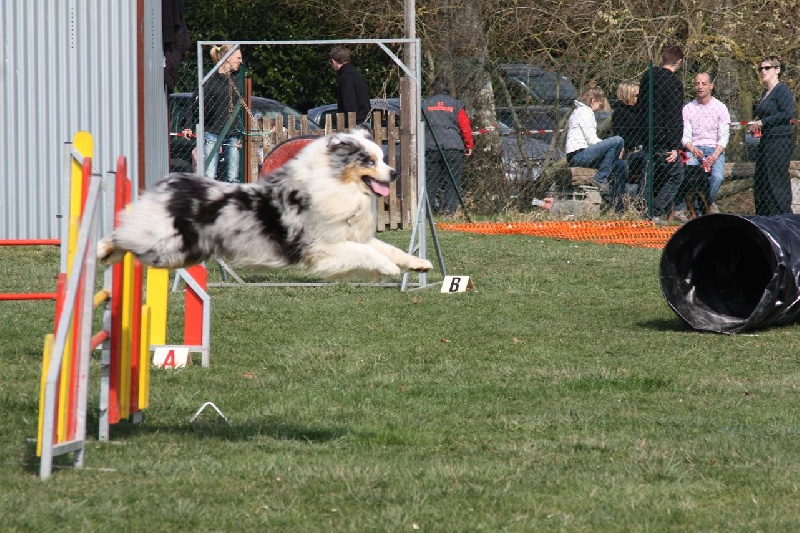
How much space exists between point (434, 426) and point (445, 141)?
1065 centimetres

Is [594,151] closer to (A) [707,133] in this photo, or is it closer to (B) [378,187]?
(A) [707,133]

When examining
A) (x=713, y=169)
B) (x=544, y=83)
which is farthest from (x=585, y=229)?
(x=544, y=83)

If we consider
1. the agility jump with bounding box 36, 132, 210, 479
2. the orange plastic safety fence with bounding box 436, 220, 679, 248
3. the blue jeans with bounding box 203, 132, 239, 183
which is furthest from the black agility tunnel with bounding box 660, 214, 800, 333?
the blue jeans with bounding box 203, 132, 239, 183

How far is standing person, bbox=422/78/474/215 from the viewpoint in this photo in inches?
651

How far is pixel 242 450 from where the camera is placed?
221 inches

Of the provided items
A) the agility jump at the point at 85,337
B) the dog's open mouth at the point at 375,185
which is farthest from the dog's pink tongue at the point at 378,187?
the agility jump at the point at 85,337

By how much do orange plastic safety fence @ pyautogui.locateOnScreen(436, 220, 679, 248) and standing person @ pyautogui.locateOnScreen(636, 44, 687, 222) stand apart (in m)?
0.53

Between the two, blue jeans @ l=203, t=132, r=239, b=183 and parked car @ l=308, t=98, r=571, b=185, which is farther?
parked car @ l=308, t=98, r=571, b=185

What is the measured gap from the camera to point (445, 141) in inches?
651

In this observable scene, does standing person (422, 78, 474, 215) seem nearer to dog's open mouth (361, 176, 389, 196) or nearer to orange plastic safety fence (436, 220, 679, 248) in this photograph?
orange plastic safety fence (436, 220, 679, 248)

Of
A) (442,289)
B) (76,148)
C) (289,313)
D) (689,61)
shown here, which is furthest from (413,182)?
(76,148)

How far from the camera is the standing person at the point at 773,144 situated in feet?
50.4

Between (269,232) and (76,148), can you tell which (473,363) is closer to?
(269,232)

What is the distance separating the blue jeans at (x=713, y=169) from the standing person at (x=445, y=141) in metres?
3.00
